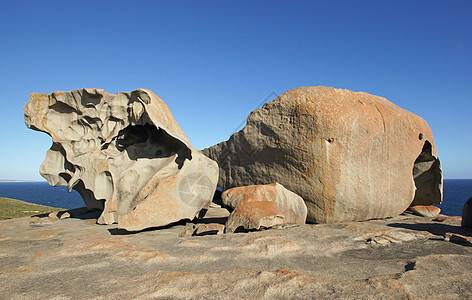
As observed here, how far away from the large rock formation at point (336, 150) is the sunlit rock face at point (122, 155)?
55.6 inches

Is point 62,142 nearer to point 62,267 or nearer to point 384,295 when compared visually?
point 62,267

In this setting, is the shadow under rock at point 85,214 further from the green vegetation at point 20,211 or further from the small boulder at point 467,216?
the small boulder at point 467,216

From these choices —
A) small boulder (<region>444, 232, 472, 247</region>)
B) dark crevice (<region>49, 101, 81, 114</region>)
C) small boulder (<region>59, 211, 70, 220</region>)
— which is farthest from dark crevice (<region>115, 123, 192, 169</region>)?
small boulder (<region>444, 232, 472, 247</region>)

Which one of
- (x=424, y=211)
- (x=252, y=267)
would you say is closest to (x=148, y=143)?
(x=252, y=267)

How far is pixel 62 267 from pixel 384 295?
316 centimetres

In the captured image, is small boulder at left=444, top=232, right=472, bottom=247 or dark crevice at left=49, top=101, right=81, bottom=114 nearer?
small boulder at left=444, top=232, right=472, bottom=247

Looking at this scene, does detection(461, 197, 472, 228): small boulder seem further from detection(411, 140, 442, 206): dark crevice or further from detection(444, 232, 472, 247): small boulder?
detection(411, 140, 442, 206): dark crevice

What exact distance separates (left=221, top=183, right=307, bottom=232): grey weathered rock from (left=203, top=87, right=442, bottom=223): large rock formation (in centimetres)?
60

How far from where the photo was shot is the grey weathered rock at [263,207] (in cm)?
518

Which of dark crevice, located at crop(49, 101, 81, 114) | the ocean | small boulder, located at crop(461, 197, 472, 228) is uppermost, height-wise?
dark crevice, located at crop(49, 101, 81, 114)

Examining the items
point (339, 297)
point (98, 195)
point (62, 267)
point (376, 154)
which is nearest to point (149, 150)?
point (98, 195)

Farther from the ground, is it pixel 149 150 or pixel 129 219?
pixel 149 150

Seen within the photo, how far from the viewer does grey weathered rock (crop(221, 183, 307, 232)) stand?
5.18 meters

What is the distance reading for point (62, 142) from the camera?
Result: 26.1ft
